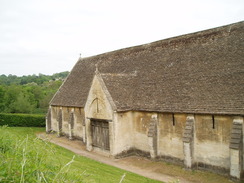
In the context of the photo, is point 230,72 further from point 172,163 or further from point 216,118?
point 172,163

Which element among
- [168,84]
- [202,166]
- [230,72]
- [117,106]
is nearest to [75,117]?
[117,106]

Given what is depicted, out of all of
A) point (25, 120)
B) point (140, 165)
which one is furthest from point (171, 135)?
point (25, 120)

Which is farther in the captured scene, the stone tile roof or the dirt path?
the stone tile roof

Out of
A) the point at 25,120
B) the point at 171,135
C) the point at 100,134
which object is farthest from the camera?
the point at 25,120

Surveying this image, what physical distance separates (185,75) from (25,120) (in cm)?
3103

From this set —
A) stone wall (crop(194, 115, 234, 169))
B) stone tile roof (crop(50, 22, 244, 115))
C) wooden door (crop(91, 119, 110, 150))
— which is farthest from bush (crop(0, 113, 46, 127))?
stone wall (crop(194, 115, 234, 169))

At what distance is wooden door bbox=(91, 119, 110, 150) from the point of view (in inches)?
818

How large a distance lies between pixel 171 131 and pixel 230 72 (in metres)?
6.49

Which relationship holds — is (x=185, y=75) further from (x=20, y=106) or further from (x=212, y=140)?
(x=20, y=106)

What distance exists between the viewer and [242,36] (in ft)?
56.3

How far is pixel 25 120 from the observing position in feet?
125

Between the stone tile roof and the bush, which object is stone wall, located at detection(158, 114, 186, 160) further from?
the bush

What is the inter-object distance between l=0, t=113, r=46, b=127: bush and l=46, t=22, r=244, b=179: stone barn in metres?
16.0

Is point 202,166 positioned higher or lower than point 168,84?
lower
